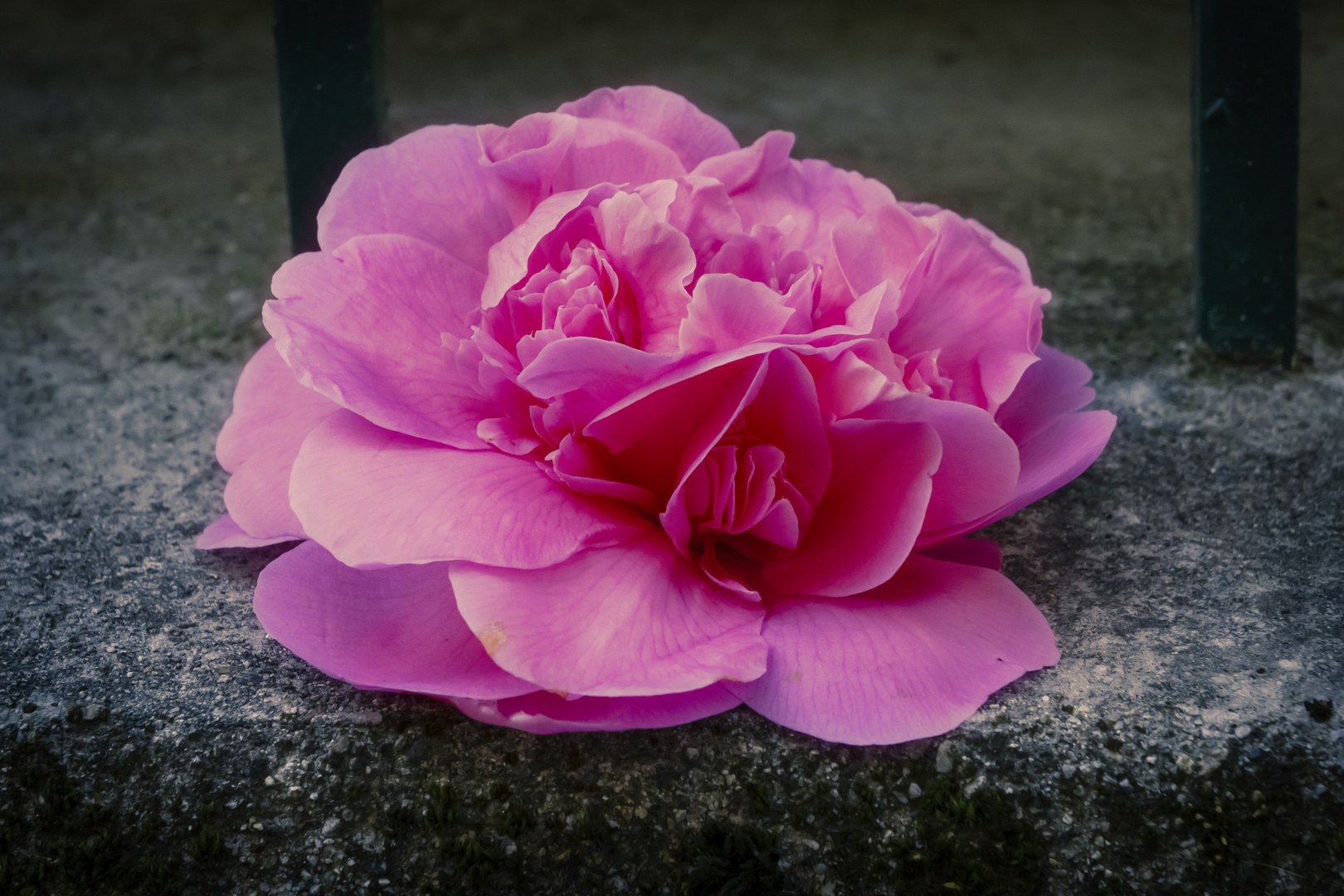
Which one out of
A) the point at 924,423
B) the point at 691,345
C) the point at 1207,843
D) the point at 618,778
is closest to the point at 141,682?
the point at 618,778

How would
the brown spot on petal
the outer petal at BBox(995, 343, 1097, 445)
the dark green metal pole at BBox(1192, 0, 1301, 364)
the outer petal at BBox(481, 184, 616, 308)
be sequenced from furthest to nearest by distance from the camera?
the dark green metal pole at BBox(1192, 0, 1301, 364)
the outer petal at BBox(995, 343, 1097, 445)
the outer petal at BBox(481, 184, 616, 308)
the brown spot on petal

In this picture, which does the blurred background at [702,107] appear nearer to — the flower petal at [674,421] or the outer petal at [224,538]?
the outer petal at [224,538]

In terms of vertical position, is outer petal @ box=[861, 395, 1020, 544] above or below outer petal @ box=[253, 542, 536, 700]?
above

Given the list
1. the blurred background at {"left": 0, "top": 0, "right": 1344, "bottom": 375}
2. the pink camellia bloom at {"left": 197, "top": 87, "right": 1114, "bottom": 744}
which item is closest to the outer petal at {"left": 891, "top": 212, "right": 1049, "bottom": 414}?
the pink camellia bloom at {"left": 197, "top": 87, "right": 1114, "bottom": 744}

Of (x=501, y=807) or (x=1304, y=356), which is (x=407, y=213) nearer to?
(x=501, y=807)

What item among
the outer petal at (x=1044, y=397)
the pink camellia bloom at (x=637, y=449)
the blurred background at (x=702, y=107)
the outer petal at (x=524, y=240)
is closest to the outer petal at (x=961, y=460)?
the pink camellia bloom at (x=637, y=449)

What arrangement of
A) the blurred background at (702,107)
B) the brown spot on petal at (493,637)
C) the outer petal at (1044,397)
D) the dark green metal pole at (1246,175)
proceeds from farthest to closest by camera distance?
the blurred background at (702,107), the dark green metal pole at (1246,175), the outer petal at (1044,397), the brown spot on petal at (493,637)

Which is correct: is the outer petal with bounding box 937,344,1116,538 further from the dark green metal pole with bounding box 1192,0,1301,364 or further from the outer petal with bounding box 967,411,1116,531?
the dark green metal pole with bounding box 1192,0,1301,364
